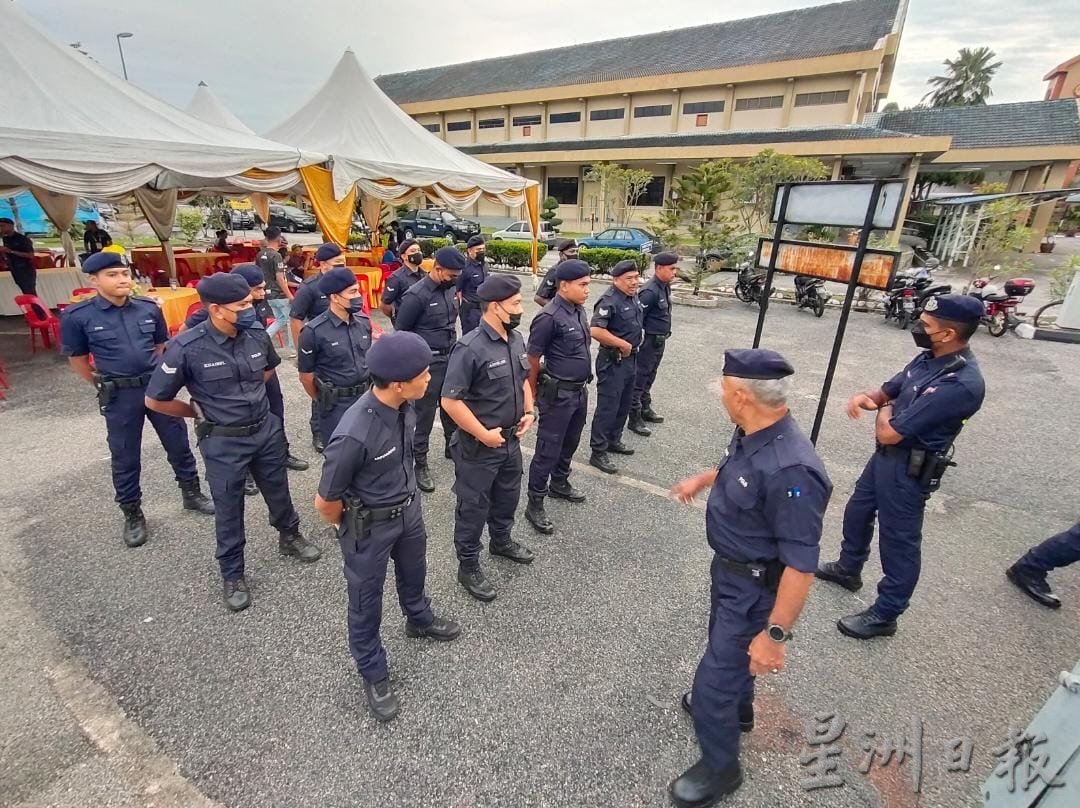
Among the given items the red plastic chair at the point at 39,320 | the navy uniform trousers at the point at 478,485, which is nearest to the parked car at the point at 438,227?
the red plastic chair at the point at 39,320

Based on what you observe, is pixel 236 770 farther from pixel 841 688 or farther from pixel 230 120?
pixel 230 120

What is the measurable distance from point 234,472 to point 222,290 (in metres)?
1.04

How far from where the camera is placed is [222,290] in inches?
113

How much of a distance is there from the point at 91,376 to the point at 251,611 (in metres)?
2.00

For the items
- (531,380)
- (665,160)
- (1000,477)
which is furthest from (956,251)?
(531,380)

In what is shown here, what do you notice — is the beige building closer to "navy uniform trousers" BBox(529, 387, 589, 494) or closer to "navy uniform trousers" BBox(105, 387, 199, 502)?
"navy uniform trousers" BBox(529, 387, 589, 494)

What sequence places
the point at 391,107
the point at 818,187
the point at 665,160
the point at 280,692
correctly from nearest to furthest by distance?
the point at 280,692, the point at 818,187, the point at 391,107, the point at 665,160

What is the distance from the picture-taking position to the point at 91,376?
3482mm

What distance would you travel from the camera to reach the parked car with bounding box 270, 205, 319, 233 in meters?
27.8

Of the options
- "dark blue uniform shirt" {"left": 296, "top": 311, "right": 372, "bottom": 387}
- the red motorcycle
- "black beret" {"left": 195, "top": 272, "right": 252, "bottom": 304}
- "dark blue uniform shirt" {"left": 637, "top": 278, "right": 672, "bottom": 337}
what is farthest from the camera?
the red motorcycle

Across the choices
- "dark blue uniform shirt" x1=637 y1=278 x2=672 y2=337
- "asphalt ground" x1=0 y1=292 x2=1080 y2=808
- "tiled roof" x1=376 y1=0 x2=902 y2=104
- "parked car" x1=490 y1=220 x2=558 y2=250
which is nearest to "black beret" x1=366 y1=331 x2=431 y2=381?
"asphalt ground" x1=0 y1=292 x2=1080 y2=808

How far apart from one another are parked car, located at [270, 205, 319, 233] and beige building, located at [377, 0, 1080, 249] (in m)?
11.7

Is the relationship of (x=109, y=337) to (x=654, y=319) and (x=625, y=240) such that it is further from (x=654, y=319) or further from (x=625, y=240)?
(x=625, y=240)

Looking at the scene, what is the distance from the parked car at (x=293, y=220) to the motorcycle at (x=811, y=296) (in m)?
25.2
